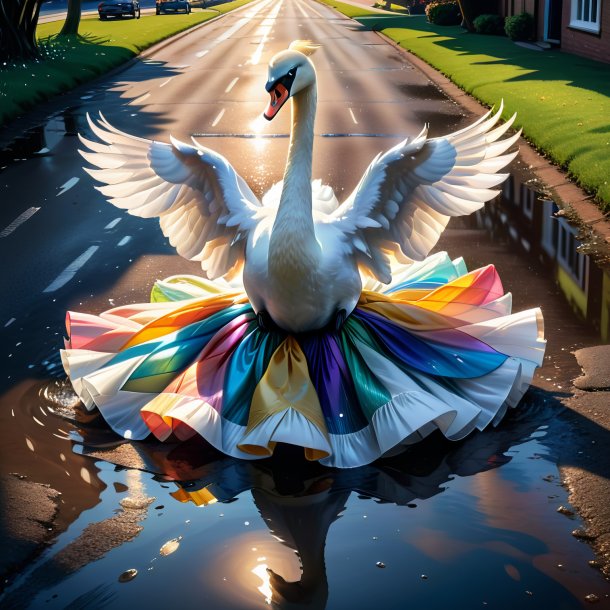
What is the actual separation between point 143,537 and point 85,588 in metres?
0.54

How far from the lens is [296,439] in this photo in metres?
5.84

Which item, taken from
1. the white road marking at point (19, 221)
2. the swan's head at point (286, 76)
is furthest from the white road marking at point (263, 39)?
the swan's head at point (286, 76)

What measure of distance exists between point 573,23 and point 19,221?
22605 mm

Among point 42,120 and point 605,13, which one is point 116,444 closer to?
point 42,120

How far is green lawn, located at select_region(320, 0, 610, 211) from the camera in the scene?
48.5 ft

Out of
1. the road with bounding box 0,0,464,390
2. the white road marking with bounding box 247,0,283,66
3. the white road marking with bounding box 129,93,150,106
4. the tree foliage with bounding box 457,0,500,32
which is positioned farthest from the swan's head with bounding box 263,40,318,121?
the tree foliage with bounding box 457,0,500,32

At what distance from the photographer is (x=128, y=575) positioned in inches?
196

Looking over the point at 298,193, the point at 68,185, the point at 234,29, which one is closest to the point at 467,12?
the point at 234,29

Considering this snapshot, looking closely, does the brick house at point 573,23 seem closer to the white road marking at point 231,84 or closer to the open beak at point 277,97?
the white road marking at point 231,84

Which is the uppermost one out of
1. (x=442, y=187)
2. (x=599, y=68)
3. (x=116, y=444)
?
(x=442, y=187)

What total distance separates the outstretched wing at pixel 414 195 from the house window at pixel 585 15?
23.0m

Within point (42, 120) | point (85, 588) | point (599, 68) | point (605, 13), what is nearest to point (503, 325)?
point (85, 588)

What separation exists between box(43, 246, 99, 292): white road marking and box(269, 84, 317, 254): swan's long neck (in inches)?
163

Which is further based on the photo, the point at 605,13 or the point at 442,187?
the point at 605,13
